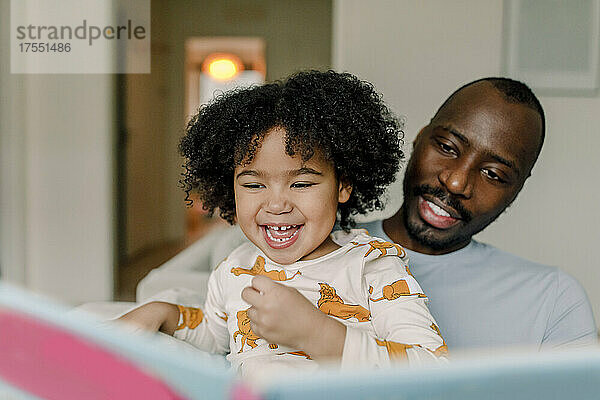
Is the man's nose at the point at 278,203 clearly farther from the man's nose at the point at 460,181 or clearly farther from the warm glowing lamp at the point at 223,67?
the warm glowing lamp at the point at 223,67

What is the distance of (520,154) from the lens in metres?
0.96

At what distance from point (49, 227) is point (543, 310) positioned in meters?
2.09

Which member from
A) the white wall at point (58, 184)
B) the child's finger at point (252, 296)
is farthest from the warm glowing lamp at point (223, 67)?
the child's finger at point (252, 296)

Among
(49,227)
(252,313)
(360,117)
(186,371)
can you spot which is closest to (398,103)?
(360,117)

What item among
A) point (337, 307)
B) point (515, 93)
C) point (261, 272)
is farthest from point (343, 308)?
point (515, 93)

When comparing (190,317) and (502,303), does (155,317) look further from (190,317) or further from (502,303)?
(502,303)

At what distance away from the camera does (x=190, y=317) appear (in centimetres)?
93

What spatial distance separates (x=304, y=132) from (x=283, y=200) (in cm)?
9

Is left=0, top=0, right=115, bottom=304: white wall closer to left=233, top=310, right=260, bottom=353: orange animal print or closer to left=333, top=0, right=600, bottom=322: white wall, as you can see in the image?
left=333, top=0, right=600, bottom=322: white wall

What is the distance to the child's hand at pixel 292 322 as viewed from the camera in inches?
23.9

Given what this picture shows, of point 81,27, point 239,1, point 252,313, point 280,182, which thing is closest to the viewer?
point 252,313

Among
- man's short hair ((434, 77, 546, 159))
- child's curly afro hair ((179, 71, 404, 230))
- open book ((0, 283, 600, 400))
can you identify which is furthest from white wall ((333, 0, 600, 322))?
open book ((0, 283, 600, 400))

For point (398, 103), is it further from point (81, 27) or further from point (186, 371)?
point (186, 371)

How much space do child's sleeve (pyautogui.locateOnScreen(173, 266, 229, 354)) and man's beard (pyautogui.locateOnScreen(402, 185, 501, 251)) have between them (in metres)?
0.32
